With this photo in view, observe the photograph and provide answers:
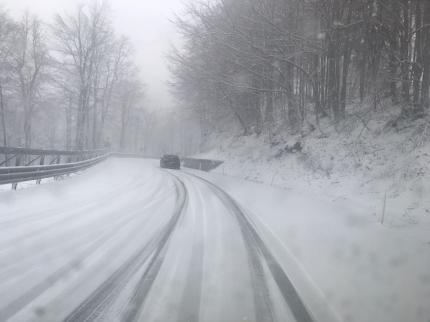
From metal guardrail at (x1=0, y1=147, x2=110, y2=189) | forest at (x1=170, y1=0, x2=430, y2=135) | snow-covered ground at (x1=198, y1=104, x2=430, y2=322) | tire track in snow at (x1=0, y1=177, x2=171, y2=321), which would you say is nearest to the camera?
tire track in snow at (x1=0, y1=177, x2=171, y2=321)

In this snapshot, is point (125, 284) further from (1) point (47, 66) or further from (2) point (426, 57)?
(1) point (47, 66)

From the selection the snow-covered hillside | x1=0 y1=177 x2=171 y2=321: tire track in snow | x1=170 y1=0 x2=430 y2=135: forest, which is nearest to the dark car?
x1=170 y1=0 x2=430 y2=135: forest

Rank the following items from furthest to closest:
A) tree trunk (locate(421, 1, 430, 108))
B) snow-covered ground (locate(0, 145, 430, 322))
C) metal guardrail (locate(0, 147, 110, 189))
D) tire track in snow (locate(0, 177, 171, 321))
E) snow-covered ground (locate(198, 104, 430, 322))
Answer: metal guardrail (locate(0, 147, 110, 189)) → tree trunk (locate(421, 1, 430, 108)) → snow-covered ground (locate(198, 104, 430, 322)) → snow-covered ground (locate(0, 145, 430, 322)) → tire track in snow (locate(0, 177, 171, 321))

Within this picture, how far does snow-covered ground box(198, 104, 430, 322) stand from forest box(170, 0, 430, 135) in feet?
4.71

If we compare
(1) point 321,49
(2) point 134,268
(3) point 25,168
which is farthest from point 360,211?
(3) point 25,168

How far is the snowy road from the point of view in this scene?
3238 millimetres

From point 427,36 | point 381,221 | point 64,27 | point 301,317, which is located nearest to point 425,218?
point 381,221

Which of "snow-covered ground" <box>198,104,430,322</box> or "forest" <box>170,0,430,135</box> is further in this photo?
"forest" <box>170,0,430,135</box>

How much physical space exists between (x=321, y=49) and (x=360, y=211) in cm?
901

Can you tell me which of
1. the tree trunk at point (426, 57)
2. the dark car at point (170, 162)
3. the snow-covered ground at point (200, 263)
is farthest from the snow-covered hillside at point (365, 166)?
the dark car at point (170, 162)

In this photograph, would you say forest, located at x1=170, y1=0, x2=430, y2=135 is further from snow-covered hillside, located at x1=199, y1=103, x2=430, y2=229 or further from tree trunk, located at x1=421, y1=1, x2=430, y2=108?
snow-covered hillside, located at x1=199, y1=103, x2=430, y2=229

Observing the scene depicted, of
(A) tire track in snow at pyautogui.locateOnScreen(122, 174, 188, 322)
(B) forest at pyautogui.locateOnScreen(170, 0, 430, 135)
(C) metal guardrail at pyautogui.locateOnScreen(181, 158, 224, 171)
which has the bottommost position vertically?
(A) tire track in snow at pyautogui.locateOnScreen(122, 174, 188, 322)

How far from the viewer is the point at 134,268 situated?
4309 millimetres

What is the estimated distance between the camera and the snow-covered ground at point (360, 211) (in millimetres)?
3992
